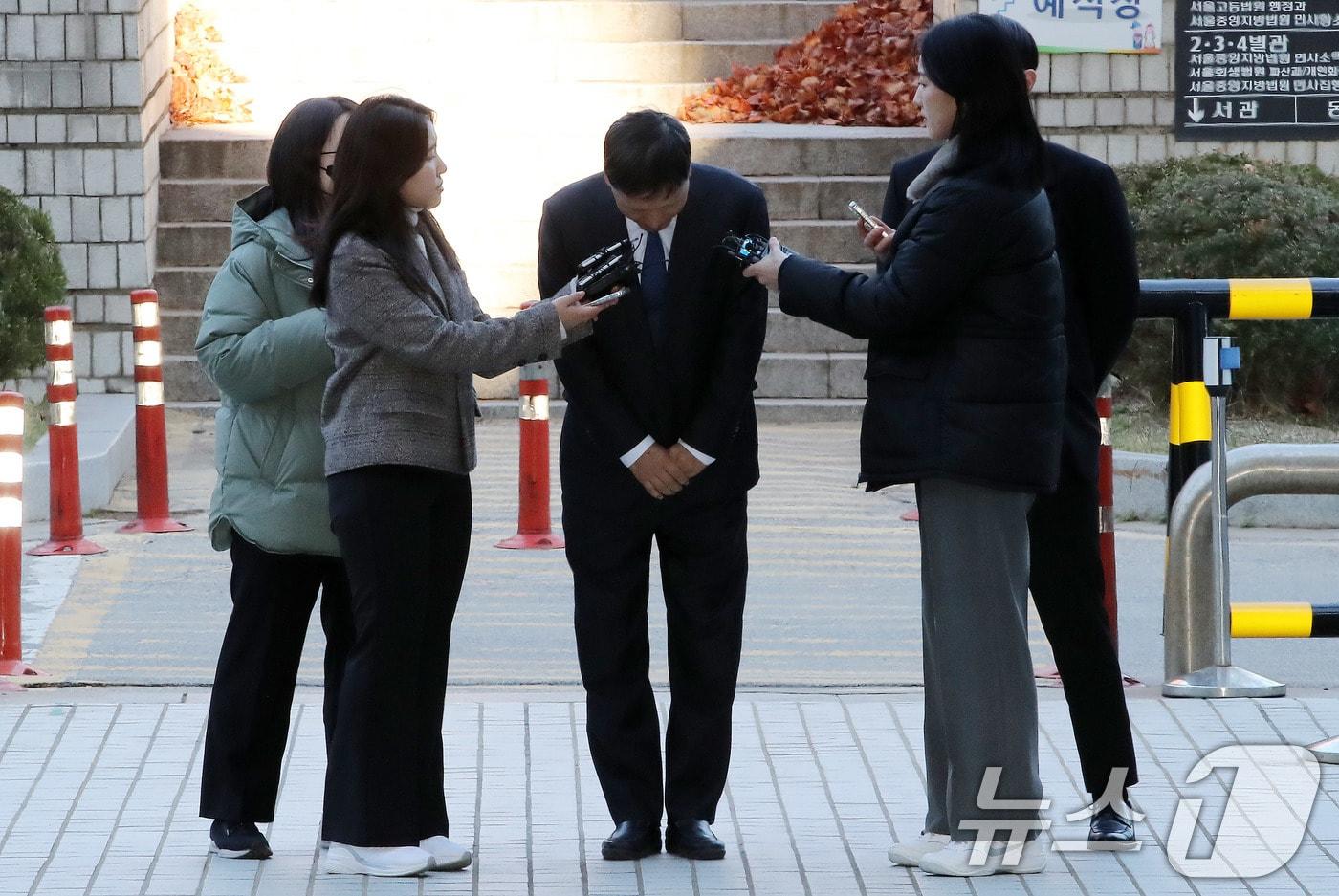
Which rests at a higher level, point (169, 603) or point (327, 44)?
point (327, 44)

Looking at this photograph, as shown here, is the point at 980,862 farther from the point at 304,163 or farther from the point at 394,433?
the point at 304,163

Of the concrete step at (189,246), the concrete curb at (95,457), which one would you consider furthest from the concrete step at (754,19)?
the concrete curb at (95,457)

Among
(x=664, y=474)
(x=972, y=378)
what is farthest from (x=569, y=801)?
(x=972, y=378)

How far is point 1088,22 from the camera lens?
12.8m

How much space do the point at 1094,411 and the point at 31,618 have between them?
4.14m

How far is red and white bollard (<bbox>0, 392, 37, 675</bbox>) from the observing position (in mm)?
6641

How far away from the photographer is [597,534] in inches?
191

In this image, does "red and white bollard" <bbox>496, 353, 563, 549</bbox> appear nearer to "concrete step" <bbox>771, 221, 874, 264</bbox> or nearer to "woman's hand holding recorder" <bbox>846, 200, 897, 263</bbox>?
"woman's hand holding recorder" <bbox>846, 200, 897, 263</bbox>

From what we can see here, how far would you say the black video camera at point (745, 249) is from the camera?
4625mm

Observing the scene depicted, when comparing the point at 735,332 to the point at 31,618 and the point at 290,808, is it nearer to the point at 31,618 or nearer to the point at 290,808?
the point at 290,808

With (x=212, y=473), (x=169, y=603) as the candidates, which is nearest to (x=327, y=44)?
(x=212, y=473)

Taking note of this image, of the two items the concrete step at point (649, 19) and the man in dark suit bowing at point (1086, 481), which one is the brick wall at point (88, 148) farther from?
the man in dark suit bowing at point (1086, 481)

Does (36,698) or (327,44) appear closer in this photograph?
(36,698)

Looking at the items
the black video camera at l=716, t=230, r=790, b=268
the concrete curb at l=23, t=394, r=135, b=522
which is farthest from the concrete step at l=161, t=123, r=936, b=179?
the black video camera at l=716, t=230, r=790, b=268
